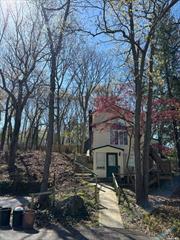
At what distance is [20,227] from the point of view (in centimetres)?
1365

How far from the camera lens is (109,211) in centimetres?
1733

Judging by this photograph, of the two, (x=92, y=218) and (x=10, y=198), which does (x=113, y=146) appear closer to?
(x=10, y=198)

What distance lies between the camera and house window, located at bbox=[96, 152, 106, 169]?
33009mm

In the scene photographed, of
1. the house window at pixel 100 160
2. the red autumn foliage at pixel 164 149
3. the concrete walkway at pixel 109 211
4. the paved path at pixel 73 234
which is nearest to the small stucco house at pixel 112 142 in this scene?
the house window at pixel 100 160

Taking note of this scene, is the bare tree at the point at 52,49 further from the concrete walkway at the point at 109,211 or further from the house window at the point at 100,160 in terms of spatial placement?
the house window at the point at 100,160

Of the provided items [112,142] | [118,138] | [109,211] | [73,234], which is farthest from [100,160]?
[73,234]

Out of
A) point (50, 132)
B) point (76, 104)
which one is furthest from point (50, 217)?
point (76, 104)

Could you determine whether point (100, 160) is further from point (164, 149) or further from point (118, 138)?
point (164, 149)

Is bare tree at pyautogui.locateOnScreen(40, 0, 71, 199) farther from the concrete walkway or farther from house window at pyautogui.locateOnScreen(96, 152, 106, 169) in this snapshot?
house window at pyautogui.locateOnScreen(96, 152, 106, 169)

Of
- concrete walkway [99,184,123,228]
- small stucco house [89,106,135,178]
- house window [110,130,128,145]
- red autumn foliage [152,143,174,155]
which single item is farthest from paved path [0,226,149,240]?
house window [110,130,128,145]

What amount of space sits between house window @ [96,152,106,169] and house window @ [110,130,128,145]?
2223 mm

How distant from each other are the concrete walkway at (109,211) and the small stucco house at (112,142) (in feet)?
31.9

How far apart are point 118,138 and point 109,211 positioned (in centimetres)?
1807

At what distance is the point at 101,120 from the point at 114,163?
13.7 ft
